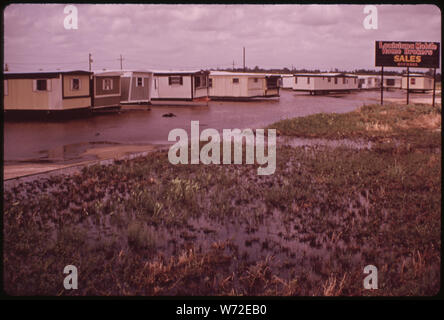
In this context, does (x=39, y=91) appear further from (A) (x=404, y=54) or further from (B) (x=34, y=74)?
(A) (x=404, y=54)

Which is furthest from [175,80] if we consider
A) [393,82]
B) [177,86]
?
[393,82]

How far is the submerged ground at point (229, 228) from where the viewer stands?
4844mm

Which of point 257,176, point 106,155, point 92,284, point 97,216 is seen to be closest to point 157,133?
point 106,155

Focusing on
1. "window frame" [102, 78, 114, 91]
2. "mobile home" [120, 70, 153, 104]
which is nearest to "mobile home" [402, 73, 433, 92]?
"mobile home" [120, 70, 153, 104]

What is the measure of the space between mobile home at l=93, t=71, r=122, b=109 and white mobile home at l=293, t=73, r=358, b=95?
102ft

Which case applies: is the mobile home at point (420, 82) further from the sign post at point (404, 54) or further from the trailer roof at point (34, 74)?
the trailer roof at point (34, 74)

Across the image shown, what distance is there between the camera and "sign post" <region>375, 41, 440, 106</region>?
29.5 m

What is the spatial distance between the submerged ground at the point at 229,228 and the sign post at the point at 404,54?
1960 cm

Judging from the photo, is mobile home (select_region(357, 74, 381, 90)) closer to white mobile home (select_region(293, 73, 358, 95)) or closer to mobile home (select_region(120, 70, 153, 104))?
white mobile home (select_region(293, 73, 358, 95))

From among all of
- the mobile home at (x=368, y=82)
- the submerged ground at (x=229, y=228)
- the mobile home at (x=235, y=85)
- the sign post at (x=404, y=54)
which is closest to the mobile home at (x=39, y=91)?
the submerged ground at (x=229, y=228)

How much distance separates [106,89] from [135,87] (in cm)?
450

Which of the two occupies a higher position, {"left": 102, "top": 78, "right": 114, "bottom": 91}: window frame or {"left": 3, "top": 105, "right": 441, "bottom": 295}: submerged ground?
{"left": 102, "top": 78, "right": 114, "bottom": 91}: window frame
